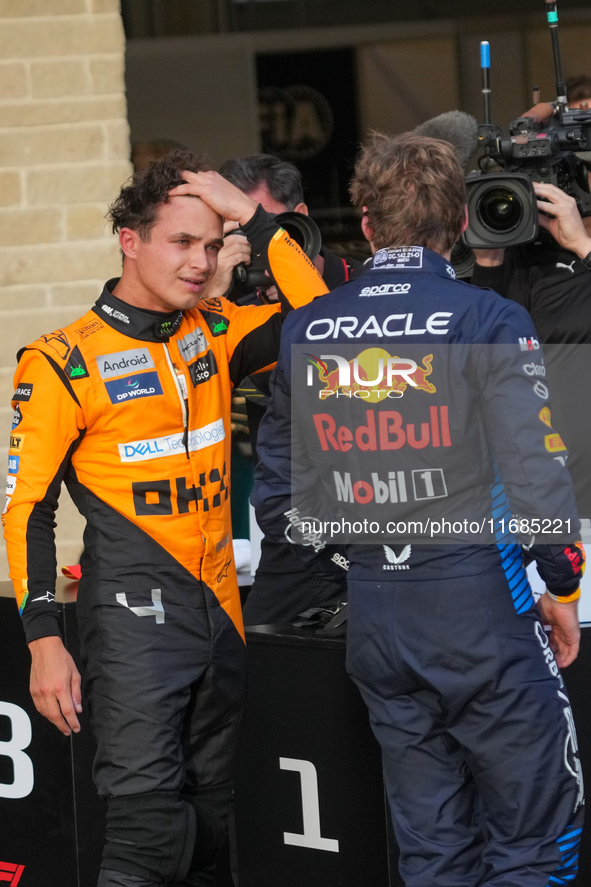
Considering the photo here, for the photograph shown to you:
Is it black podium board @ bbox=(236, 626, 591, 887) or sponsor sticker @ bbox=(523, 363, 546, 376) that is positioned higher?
sponsor sticker @ bbox=(523, 363, 546, 376)

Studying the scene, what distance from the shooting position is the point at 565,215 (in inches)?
102

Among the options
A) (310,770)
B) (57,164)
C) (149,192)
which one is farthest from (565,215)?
(57,164)

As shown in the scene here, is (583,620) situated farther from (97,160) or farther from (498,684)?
(97,160)

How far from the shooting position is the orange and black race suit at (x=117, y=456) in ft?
6.54

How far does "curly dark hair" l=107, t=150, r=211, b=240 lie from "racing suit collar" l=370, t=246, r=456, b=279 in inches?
17.1

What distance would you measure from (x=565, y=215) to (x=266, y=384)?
0.77 m

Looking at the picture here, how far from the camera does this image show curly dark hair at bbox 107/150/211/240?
2104 mm

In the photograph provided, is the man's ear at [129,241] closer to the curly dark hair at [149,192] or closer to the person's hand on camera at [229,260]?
the curly dark hair at [149,192]

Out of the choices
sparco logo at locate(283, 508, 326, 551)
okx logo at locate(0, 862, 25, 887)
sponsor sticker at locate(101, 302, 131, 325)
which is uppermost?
sponsor sticker at locate(101, 302, 131, 325)

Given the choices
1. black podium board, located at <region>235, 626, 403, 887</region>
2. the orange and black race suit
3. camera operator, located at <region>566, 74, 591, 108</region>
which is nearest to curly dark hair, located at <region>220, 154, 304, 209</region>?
the orange and black race suit

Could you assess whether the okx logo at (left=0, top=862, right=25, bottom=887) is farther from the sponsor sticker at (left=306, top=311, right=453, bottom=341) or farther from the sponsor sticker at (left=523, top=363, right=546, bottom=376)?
the sponsor sticker at (left=523, top=363, right=546, bottom=376)

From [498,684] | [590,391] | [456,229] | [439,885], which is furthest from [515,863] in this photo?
[590,391]

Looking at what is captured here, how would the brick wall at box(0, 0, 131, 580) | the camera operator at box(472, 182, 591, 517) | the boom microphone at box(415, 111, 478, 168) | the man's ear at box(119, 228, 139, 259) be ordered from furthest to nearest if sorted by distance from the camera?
the brick wall at box(0, 0, 131, 580), the boom microphone at box(415, 111, 478, 168), the camera operator at box(472, 182, 591, 517), the man's ear at box(119, 228, 139, 259)

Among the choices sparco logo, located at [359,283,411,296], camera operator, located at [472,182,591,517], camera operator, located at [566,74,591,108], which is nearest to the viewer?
sparco logo, located at [359,283,411,296]
